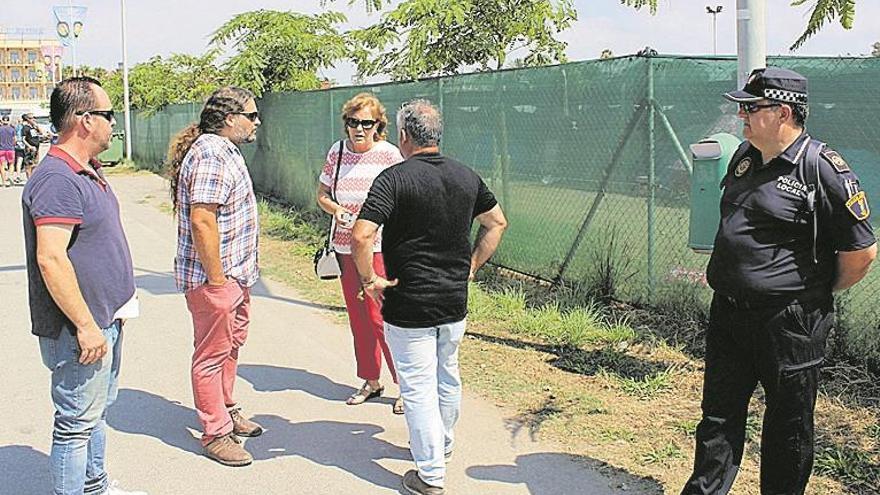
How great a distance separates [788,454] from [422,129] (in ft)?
6.89

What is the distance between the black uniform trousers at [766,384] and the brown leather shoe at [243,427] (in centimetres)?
247

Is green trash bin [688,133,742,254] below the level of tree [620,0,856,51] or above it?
below

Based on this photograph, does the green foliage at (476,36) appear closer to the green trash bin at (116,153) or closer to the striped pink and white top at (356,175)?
the striped pink and white top at (356,175)

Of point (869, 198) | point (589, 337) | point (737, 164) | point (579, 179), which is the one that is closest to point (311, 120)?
point (579, 179)

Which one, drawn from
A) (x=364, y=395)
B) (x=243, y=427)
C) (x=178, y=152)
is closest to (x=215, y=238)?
(x=178, y=152)

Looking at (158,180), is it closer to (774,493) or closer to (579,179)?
(579,179)

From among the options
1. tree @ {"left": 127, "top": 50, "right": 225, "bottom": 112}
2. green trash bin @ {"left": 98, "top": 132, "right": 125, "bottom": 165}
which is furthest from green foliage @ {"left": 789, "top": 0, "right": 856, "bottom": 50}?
green trash bin @ {"left": 98, "top": 132, "right": 125, "bottom": 165}

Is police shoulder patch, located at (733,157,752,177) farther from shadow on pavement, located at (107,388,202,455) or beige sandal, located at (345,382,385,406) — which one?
shadow on pavement, located at (107,388,202,455)

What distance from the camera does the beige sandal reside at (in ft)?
19.3

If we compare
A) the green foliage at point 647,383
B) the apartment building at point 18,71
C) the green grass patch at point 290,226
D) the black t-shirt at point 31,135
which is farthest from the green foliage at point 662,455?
the apartment building at point 18,71

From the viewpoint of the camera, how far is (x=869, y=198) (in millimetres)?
5582

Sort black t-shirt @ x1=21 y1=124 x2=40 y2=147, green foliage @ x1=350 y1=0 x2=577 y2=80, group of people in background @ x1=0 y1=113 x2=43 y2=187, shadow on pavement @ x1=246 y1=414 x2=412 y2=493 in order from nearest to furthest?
shadow on pavement @ x1=246 y1=414 x2=412 y2=493 → green foliage @ x1=350 y1=0 x2=577 y2=80 → black t-shirt @ x1=21 y1=124 x2=40 y2=147 → group of people in background @ x1=0 y1=113 x2=43 y2=187

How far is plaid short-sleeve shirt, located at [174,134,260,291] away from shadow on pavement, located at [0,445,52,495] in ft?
3.82

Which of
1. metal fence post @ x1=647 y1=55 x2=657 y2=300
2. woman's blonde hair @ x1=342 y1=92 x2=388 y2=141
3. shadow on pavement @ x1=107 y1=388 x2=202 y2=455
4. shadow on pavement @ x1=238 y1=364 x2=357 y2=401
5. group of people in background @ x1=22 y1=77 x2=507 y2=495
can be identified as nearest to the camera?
group of people in background @ x1=22 y1=77 x2=507 y2=495
